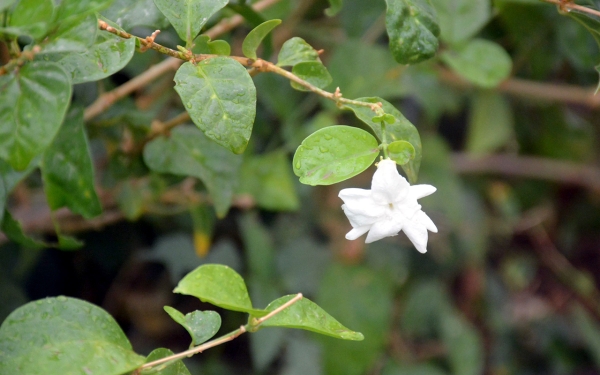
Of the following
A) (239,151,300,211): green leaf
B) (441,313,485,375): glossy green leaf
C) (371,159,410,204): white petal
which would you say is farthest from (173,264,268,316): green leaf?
(441,313,485,375): glossy green leaf

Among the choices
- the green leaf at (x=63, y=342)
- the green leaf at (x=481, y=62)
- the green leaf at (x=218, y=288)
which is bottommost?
the green leaf at (x=481, y=62)

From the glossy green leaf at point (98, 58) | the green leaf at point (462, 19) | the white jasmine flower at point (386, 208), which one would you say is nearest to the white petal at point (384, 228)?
the white jasmine flower at point (386, 208)

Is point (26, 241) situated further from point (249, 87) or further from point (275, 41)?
point (275, 41)

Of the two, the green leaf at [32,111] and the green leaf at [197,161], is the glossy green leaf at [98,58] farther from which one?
the green leaf at [197,161]

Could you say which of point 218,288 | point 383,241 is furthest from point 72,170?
point 383,241

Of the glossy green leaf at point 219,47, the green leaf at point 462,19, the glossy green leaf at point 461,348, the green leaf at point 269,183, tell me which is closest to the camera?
the glossy green leaf at point 219,47

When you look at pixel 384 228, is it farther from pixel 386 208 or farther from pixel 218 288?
pixel 218 288

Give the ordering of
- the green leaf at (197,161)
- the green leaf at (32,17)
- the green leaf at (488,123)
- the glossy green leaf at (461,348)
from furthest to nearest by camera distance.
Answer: the glossy green leaf at (461,348), the green leaf at (488,123), the green leaf at (197,161), the green leaf at (32,17)

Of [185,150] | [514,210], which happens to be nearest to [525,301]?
[514,210]
